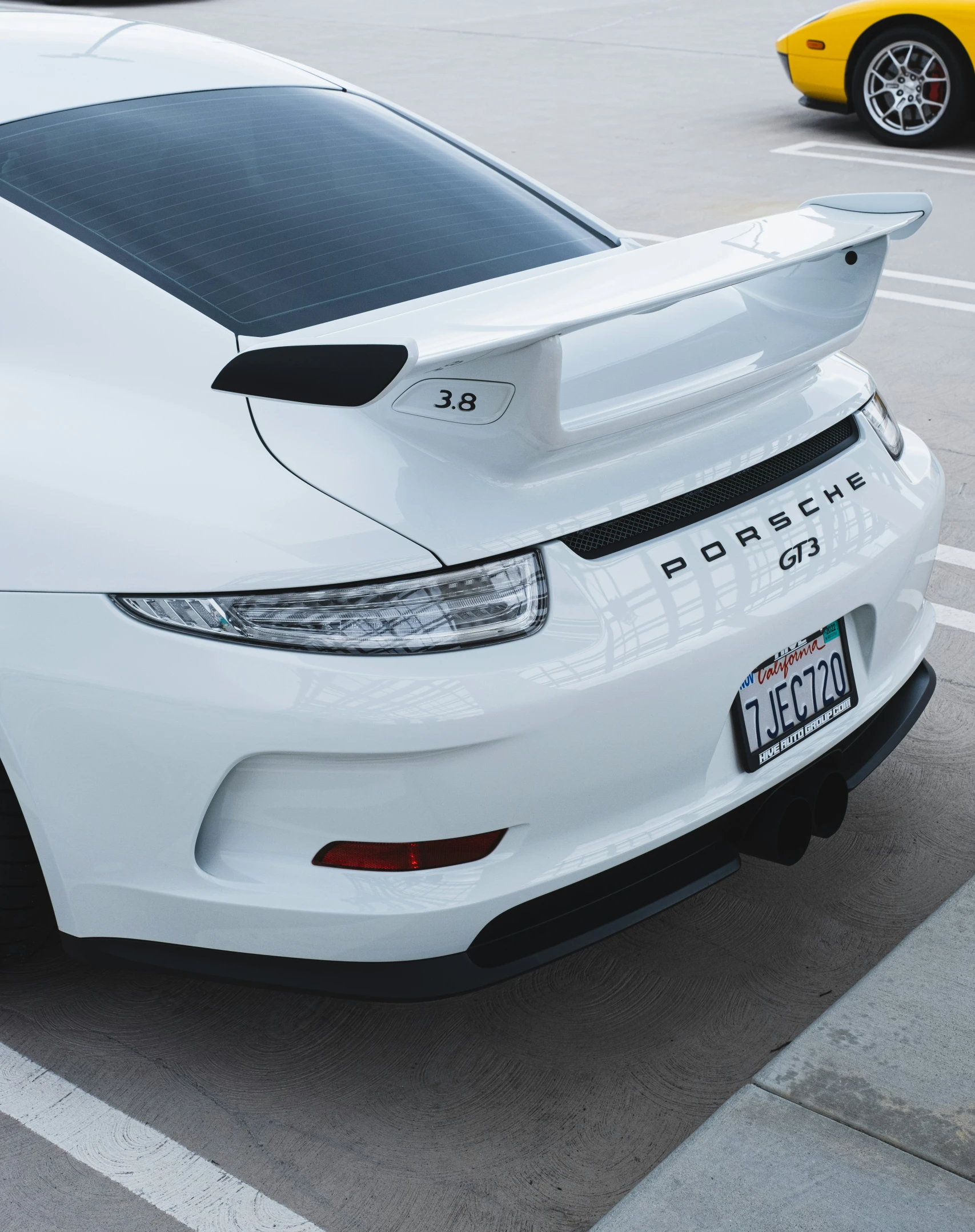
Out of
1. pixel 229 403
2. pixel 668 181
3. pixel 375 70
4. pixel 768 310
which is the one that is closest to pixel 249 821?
pixel 229 403

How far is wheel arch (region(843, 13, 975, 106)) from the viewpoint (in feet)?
30.7

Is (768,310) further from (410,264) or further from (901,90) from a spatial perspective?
(901,90)

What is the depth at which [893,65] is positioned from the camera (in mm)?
9766

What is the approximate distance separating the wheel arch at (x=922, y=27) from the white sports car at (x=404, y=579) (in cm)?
787

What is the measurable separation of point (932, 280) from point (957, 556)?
3.32m

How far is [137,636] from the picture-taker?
205 centimetres

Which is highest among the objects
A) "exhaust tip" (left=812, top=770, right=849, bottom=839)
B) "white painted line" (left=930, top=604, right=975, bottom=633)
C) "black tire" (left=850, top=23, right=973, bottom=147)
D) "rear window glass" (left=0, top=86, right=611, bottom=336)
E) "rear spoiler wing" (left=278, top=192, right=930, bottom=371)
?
"rear window glass" (left=0, top=86, right=611, bottom=336)

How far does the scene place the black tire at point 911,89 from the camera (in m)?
9.48

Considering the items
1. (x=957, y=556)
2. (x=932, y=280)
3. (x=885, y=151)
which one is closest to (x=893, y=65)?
(x=885, y=151)

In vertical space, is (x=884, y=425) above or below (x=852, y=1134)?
above

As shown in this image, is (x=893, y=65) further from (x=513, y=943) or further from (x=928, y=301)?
(x=513, y=943)

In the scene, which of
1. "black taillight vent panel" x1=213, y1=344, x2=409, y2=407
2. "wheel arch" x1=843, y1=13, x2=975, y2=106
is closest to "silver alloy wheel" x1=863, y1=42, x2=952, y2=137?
"wheel arch" x1=843, y1=13, x2=975, y2=106

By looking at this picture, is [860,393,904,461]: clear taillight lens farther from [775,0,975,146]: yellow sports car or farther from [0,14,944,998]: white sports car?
[775,0,975,146]: yellow sports car

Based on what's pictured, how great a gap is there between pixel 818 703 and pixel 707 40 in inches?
564
